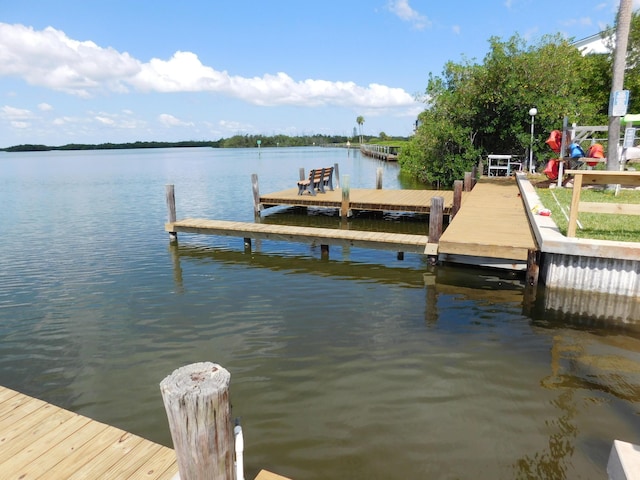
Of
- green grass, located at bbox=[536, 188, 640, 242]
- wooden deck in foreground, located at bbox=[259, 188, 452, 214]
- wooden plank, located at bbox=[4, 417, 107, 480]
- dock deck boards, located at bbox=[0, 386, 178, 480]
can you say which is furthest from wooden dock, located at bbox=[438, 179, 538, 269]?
wooden plank, located at bbox=[4, 417, 107, 480]

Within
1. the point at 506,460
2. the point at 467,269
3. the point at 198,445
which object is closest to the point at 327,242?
the point at 467,269

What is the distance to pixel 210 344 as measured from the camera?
6492 millimetres

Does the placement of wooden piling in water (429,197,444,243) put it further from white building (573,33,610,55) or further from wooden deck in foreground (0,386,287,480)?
white building (573,33,610,55)

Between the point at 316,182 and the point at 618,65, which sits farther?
the point at 316,182

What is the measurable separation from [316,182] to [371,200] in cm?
348

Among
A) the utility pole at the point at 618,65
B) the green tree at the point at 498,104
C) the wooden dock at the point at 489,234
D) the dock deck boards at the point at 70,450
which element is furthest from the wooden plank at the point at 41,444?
the green tree at the point at 498,104

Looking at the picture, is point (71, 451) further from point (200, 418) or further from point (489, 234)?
point (489, 234)

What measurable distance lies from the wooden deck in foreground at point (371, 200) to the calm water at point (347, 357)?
188 inches

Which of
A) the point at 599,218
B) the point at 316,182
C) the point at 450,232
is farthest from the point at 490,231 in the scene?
the point at 316,182

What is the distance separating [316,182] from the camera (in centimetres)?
1938

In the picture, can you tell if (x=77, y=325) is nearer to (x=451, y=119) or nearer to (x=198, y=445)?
(x=198, y=445)

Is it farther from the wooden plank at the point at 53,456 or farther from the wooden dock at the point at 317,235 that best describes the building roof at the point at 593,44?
the wooden plank at the point at 53,456

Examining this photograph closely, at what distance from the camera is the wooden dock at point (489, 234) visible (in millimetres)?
8375

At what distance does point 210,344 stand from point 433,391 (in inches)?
134
